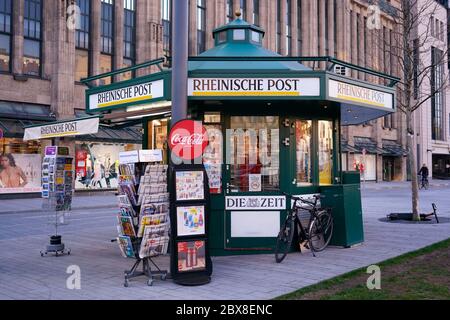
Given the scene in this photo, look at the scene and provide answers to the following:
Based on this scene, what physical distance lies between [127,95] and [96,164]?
2247 centimetres

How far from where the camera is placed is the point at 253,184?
376 inches

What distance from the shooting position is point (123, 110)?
10.3 meters

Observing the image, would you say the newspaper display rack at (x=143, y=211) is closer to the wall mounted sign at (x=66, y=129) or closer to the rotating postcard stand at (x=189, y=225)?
the rotating postcard stand at (x=189, y=225)

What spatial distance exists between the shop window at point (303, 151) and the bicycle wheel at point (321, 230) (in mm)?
834

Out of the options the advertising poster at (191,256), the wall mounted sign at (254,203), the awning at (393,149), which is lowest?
the advertising poster at (191,256)

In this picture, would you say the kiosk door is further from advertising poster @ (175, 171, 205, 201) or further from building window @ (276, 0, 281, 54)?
building window @ (276, 0, 281, 54)

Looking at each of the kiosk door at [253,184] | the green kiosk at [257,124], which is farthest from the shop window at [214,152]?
the kiosk door at [253,184]

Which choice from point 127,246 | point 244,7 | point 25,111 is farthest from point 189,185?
point 244,7

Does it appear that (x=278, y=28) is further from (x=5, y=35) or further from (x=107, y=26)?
(x=5, y=35)

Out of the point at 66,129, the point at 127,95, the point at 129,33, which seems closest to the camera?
the point at 127,95

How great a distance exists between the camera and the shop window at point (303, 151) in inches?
393
